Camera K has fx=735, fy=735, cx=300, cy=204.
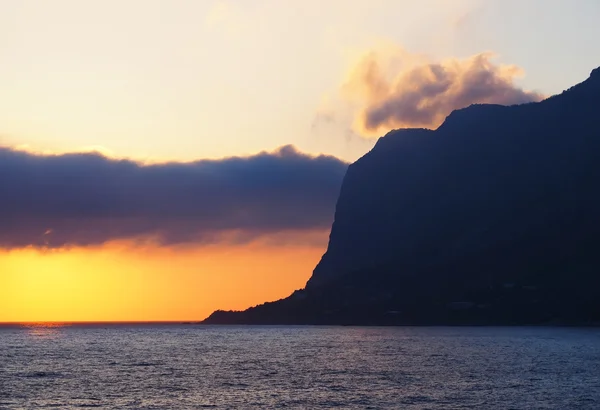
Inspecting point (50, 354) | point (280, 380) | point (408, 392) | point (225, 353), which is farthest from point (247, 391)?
point (50, 354)

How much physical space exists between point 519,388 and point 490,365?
3875 cm

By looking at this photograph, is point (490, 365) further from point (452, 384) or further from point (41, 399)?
point (41, 399)

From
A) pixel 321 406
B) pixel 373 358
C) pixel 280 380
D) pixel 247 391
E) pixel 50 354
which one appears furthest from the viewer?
pixel 50 354

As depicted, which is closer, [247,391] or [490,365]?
[247,391]

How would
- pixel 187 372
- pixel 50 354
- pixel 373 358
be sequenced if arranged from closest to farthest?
pixel 187 372 → pixel 373 358 → pixel 50 354

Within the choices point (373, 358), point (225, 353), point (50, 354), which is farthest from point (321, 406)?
point (50, 354)

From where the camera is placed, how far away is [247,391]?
339 ft

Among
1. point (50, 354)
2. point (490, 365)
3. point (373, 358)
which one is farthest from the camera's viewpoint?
point (50, 354)

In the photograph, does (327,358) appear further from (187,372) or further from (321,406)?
(321,406)

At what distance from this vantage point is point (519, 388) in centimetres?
10512

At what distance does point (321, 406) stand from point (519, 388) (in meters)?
33.3

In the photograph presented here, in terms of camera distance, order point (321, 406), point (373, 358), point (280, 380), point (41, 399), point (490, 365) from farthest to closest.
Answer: point (373, 358), point (490, 365), point (280, 380), point (41, 399), point (321, 406)

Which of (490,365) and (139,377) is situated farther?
(490,365)

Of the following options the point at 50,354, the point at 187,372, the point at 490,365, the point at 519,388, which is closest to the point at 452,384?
the point at 519,388
